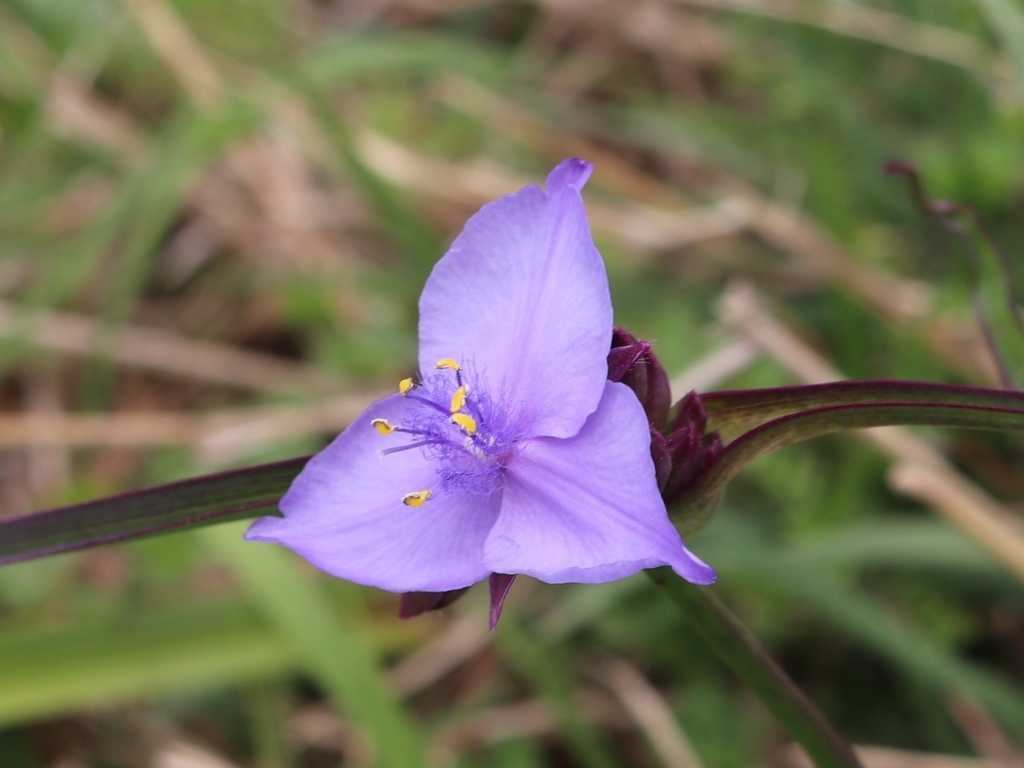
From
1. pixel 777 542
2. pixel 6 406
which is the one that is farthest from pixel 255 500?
pixel 6 406

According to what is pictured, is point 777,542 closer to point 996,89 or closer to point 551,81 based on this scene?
point 996,89

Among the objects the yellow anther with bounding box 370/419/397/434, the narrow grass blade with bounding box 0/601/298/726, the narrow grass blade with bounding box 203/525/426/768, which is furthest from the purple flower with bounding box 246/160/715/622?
the narrow grass blade with bounding box 0/601/298/726

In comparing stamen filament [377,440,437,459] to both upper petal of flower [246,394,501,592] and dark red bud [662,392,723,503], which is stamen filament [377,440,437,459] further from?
dark red bud [662,392,723,503]

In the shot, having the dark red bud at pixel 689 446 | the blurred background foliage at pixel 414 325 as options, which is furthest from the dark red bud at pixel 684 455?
the blurred background foliage at pixel 414 325

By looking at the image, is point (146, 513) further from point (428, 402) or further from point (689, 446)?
point (689, 446)

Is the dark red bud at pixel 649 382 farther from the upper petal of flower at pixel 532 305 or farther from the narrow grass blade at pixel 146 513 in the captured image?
the narrow grass blade at pixel 146 513

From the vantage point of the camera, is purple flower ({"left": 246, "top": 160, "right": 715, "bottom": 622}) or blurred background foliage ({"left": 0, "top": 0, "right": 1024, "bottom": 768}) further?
blurred background foliage ({"left": 0, "top": 0, "right": 1024, "bottom": 768})

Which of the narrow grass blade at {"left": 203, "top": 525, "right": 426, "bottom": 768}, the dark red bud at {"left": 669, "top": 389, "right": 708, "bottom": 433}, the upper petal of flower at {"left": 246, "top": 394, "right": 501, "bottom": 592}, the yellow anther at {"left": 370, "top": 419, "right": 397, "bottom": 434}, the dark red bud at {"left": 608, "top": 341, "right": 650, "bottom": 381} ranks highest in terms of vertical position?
the dark red bud at {"left": 608, "top": 341, "right": 650, "bottom": 381}
